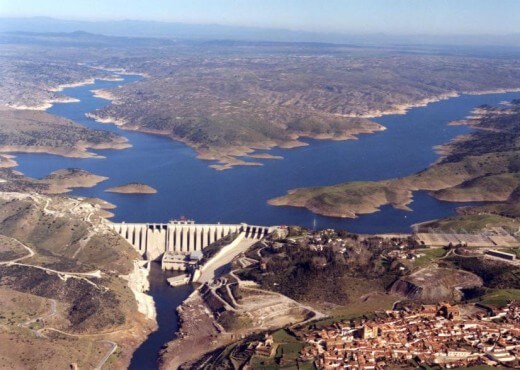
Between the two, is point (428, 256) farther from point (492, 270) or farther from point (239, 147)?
point (239, 147)

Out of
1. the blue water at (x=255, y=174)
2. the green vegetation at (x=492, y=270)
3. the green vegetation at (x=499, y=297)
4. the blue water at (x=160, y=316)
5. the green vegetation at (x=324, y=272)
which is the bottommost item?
the blue water at (x=255, y=174)

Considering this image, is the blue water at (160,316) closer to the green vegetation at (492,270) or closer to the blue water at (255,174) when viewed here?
the blue water at (255,174)

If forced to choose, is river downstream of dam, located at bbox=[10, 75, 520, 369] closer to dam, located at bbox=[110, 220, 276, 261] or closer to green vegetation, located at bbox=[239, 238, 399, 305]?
dam, located at bbox=[110, 220, 276, 261]

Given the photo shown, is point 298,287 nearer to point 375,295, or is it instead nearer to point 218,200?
point 375,295

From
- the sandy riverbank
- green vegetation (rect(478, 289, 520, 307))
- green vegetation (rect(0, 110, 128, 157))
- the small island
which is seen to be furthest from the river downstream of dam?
green vegetation (rect(478, 289, 520, 307))

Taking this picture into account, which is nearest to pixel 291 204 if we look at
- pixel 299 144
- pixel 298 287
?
pixel 298 287

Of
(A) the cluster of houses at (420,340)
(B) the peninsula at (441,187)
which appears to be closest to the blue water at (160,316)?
(A) the cluster of houses at (420,340)
